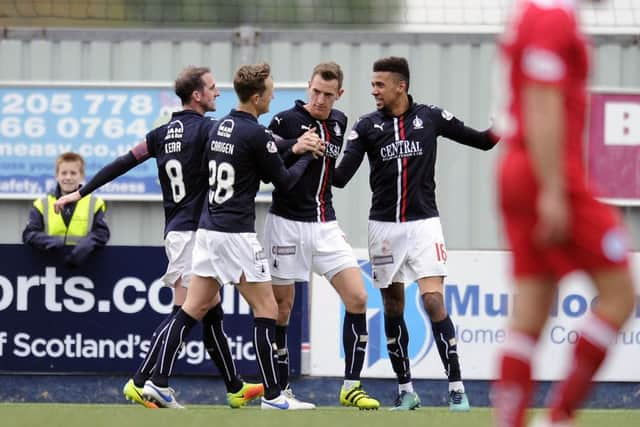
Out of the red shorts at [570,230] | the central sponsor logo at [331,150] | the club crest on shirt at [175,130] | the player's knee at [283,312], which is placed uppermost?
the club crest on shirt at [175,130]

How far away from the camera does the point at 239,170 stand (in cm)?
777

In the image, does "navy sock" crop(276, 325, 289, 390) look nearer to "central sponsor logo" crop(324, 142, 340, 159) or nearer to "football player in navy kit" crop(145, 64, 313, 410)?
"football player in navy kit" crop(145, 64, 313, 410)

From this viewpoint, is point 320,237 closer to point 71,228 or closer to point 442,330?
point 442,330

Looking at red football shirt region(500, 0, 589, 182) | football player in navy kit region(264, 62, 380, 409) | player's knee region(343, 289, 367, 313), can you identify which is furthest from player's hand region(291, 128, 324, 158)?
red football shirt region(500, 0, 589, 182)

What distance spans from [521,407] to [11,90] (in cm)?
965

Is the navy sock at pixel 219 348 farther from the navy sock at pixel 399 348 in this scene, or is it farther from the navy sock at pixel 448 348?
the navy sock at pixel 448 348

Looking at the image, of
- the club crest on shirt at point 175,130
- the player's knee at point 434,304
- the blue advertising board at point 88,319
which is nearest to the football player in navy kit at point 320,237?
the player's knee at point 434,304

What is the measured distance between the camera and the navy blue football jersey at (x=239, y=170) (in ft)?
25.3

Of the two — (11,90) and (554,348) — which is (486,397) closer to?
(554,348)

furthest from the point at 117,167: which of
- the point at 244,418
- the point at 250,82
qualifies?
the point at 244,418

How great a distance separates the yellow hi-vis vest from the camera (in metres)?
11.2

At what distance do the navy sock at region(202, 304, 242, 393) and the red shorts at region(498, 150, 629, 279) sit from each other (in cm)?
412

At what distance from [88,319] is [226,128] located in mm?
4022

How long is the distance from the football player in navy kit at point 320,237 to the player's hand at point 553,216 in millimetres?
4008
